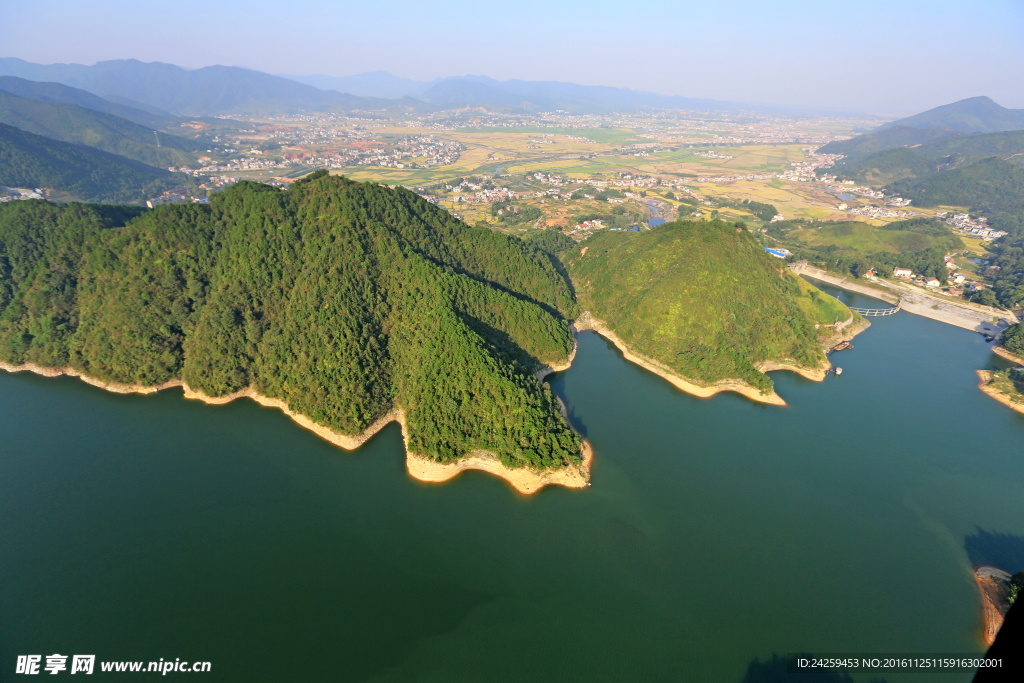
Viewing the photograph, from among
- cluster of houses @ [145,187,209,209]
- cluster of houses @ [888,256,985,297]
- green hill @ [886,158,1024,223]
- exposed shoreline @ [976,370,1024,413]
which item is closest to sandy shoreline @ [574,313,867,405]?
exposed shoreline @ [976,370,1024,413]

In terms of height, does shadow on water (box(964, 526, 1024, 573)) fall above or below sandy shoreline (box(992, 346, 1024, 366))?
below

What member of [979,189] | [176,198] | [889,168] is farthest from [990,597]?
[889,168]

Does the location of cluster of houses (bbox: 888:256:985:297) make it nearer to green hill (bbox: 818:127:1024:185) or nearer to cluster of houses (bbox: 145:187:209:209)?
green hill (bbox: 818:127:1024:185)

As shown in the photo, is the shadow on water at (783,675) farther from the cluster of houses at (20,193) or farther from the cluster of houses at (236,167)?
the cluster of houses at (236,167)

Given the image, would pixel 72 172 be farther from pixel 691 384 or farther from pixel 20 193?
pixel 691 384

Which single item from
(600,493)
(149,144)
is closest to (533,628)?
(600,493)
